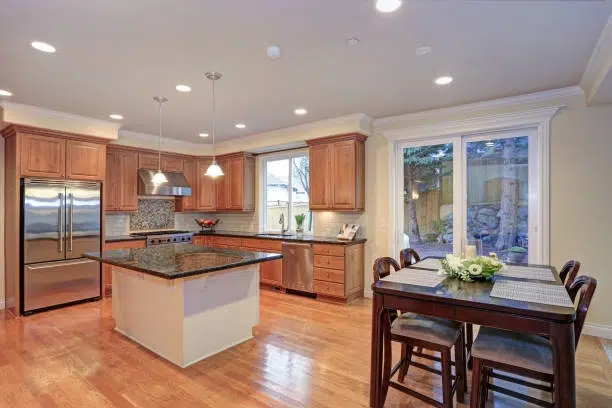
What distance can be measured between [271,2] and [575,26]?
2146 millimetres

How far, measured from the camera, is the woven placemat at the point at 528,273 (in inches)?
96.3

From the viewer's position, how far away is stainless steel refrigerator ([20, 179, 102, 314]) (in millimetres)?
4164

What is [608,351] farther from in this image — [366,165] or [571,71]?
[366,165]

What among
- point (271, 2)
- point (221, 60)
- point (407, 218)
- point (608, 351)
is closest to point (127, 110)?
point (221, 60)

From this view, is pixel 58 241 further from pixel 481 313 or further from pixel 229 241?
pixel 481 313

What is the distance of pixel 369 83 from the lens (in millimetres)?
3391

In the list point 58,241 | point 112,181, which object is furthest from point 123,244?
point 112,181

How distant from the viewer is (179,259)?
312 centimetres

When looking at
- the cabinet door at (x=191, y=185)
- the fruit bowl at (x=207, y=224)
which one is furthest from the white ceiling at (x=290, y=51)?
the fruit bowl at (x=207, y=224)

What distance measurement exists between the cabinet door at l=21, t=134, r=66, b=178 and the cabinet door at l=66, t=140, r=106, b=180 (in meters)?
0.07

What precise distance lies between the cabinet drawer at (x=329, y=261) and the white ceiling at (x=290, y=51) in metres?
2.08

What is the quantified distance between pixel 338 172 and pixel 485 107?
6.68 ft

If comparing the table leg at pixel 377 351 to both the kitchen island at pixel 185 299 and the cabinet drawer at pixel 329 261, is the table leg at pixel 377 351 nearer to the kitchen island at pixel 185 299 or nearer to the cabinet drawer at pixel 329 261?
the kitchen island at pixel 185 299

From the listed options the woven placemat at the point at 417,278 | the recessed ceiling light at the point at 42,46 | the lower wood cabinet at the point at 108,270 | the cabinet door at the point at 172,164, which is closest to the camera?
the woven placemat at the point at 417,278
